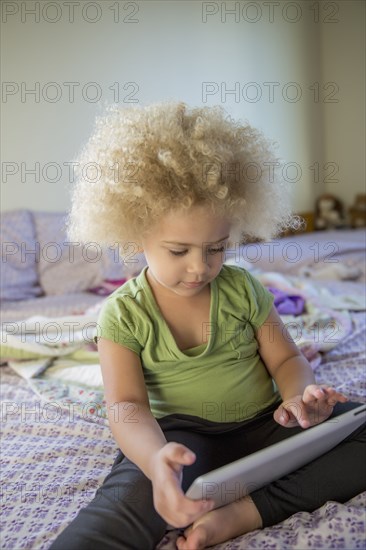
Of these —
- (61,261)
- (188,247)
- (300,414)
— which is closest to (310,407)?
(300,414)

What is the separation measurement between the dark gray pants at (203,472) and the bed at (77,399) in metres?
0.03

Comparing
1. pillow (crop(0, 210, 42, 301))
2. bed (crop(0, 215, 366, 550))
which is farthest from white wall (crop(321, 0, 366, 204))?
pillow (crop(0, 210, 42, 301))

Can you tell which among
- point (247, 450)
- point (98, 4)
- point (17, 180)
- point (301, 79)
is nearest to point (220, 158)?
point (247, 450)

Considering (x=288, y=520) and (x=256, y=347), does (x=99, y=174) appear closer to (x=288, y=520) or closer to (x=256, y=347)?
(x=256, y=347)

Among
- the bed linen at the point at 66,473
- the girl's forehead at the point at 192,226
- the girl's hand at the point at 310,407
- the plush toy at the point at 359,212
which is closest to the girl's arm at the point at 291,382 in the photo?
the girl's hand at the point at 310,407

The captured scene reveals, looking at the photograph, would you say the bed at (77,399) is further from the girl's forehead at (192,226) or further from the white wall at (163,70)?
the white wall at (163,70)

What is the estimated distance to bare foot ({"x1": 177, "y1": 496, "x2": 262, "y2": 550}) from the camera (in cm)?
73

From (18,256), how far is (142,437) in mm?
→ 1620

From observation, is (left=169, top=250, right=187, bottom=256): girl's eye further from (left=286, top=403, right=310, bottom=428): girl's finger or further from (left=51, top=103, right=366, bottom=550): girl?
(left=286, top=403, right=310, bottom=428): girl's finger

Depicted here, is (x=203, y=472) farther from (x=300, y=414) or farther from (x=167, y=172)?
(x=167, y=172)

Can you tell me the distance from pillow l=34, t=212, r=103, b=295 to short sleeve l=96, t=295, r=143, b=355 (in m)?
1.31

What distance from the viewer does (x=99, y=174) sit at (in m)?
0.96

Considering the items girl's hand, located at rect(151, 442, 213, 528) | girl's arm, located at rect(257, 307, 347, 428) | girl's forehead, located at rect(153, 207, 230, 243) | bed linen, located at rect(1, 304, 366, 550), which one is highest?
girl's forehead, located at rect(153, 207, 230, 243)

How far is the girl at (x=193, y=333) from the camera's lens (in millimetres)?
800
